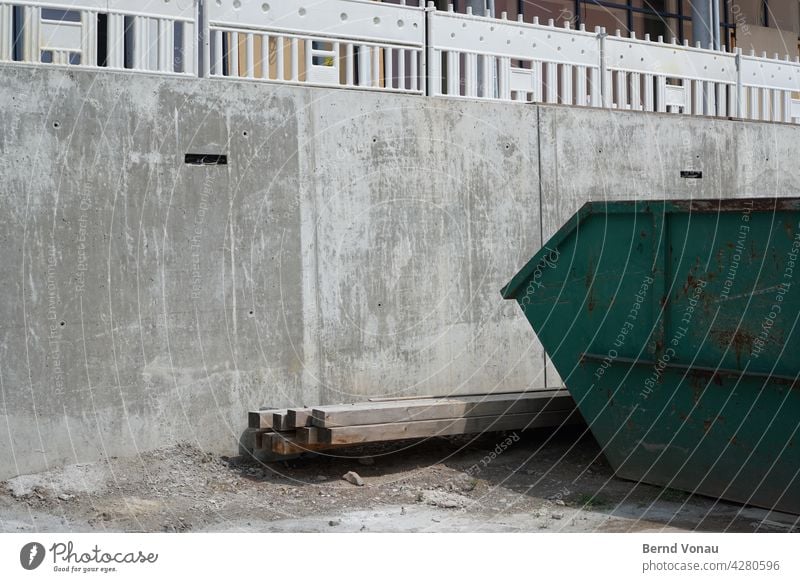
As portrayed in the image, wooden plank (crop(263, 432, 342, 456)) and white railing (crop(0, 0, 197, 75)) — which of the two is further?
wooden plank (crop(263, 432, 342, 456))

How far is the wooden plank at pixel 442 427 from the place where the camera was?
326 inches

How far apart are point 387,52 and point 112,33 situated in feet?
8.89

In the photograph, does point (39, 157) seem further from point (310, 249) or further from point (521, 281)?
point (521, 281)

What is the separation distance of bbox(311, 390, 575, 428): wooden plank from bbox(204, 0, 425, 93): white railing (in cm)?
290

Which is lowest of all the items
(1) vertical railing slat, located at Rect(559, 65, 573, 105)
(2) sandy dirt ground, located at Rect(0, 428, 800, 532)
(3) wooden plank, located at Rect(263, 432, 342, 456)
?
(2) sandy dirt ground, located at Rect(0, 428, 800, 532)

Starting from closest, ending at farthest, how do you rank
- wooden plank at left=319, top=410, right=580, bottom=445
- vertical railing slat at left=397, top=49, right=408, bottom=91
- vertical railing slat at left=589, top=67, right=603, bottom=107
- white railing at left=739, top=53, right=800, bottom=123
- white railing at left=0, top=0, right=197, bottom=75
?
1. white railing at left=0, top=0, right=197, bottom=75
2. wooden plank at left=319, top=410, right=580, bottom=445
3. vertical railing slat at left=397, top=49, right=408, bottom=91
4. vertical railing slat at left=589, top=67, right=603, bottom=107
5. white railing at left=739, top=53, right=800, bottom=123

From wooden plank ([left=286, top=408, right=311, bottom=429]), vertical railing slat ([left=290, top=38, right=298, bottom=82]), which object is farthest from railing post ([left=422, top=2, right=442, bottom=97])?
wooden plank ([left=286, top=408, right=311, bottom=429])

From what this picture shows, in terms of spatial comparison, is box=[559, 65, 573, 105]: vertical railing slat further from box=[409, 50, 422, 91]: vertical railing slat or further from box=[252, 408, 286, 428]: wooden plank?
box=[252, 408, 286, 428]: wooden plank

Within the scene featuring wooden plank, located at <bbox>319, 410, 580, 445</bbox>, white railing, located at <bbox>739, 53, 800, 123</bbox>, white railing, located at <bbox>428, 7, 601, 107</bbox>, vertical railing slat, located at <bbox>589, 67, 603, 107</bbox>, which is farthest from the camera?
white railing, located at <bbox>739, 53, 800, 123</bbox>

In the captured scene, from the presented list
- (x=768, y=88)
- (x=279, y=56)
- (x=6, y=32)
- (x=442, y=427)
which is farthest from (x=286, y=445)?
(x=768, y=88)

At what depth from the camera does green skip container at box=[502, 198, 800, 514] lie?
279 inches

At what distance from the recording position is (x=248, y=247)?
875 cm

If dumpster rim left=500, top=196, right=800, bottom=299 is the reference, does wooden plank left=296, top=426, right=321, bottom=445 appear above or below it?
below
